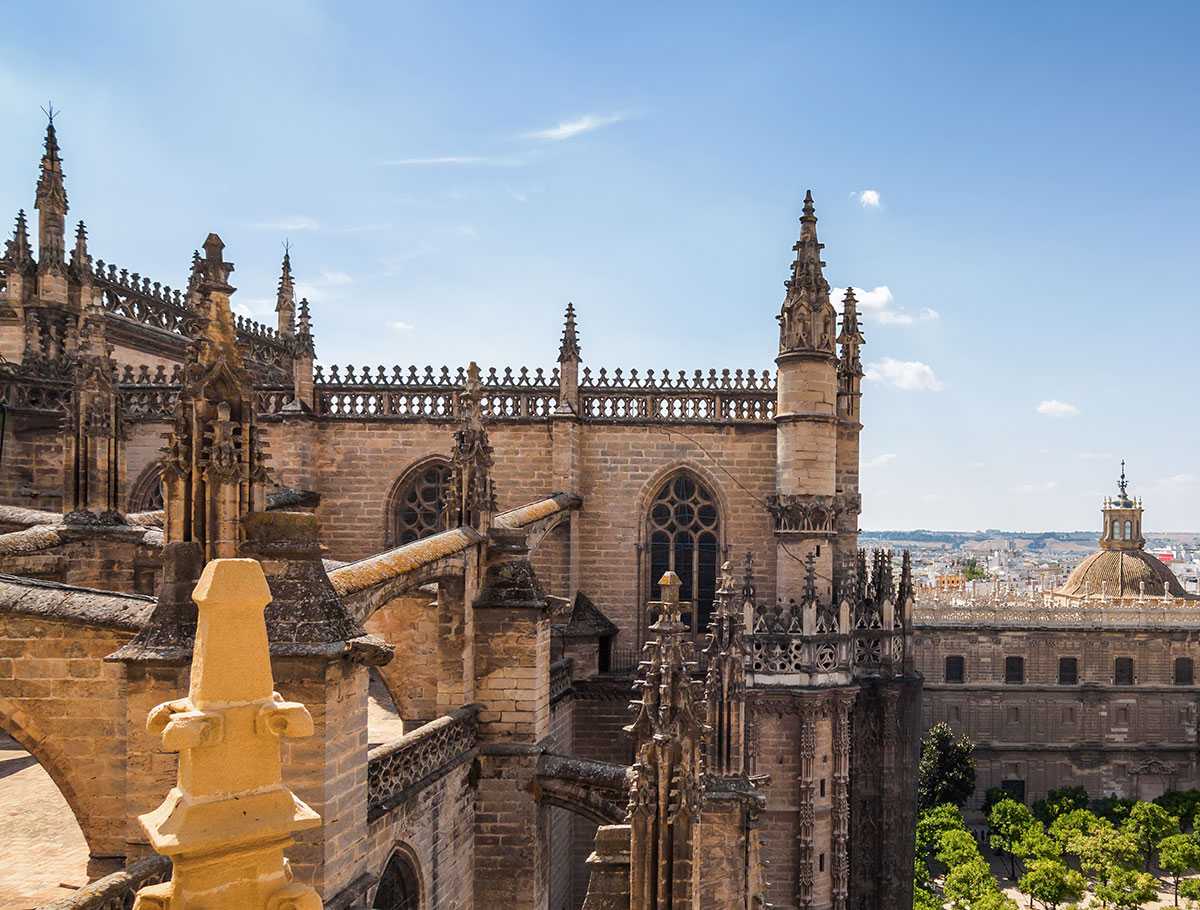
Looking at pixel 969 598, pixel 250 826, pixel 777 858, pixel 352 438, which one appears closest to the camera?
pixel 250 826

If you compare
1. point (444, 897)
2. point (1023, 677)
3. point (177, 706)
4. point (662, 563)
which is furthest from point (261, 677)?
point (1023, 677)

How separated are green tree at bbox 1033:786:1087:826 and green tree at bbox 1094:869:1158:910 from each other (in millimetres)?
10050

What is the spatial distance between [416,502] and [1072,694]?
44.3 m

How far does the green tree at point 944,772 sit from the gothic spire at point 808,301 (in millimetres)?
33513

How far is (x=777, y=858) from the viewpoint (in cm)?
1667

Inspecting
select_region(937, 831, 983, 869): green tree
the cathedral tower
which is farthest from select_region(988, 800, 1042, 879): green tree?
the cathedral tower

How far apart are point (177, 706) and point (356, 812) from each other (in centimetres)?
612

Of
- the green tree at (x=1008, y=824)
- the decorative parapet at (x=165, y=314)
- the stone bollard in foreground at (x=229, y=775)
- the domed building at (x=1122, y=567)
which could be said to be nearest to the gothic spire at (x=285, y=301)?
the decorative parapet at (x=165, y=314)

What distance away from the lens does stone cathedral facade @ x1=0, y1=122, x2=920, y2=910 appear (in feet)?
25.7

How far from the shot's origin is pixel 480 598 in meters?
13.1

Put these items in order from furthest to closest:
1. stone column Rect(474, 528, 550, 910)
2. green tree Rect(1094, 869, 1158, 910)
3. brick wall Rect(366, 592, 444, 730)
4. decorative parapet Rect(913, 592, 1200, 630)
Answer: decorative parapet Rect(913, 592, 1200, 630), green tree Rect(1094, 869, 1158, 910), brick wall Rect(366, 592, 444, 730), stone column Rect(474, 528, 550, 910)

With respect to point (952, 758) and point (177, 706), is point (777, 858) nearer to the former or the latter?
point (177, 706)

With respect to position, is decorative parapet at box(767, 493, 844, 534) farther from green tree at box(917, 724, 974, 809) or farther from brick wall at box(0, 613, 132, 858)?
green tree at box(917, 724, 974, 809)

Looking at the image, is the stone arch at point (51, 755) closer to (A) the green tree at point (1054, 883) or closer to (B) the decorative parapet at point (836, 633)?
(B) the decorative parapet at point (836, 633)
